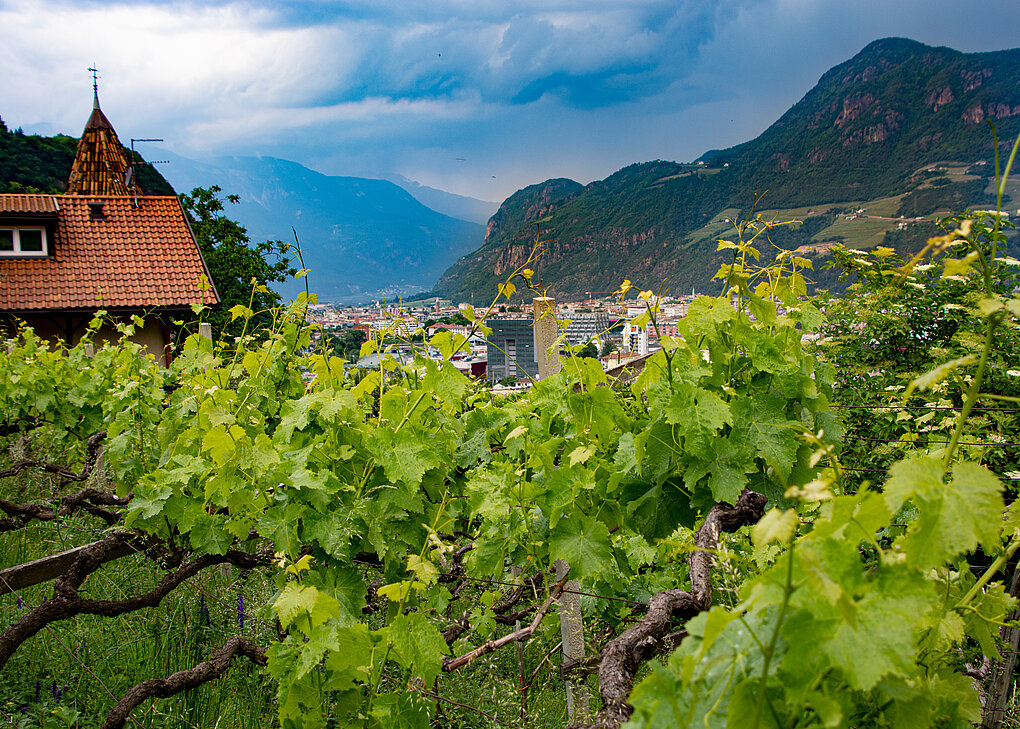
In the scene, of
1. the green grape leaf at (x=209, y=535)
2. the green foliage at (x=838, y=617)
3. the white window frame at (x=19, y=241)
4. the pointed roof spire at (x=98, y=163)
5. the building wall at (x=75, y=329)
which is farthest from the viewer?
the pointed roof spire at (x=98, y=163)

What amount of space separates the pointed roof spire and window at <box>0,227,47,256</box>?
846 cm

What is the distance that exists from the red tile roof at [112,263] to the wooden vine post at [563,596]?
12.8m

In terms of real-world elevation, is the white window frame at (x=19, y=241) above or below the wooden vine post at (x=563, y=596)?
above

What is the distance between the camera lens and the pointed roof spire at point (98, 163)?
69.4 feet

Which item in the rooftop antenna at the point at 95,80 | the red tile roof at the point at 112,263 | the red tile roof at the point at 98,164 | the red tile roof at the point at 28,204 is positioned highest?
the rooftop antenna at the point at 95,80

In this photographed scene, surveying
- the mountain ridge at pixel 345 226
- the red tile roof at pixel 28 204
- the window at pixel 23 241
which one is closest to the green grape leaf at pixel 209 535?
the mountain ridge at pixel 345 226

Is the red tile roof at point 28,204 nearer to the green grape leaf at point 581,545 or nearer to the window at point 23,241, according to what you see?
the window at point 23,241

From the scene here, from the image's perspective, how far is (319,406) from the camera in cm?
158

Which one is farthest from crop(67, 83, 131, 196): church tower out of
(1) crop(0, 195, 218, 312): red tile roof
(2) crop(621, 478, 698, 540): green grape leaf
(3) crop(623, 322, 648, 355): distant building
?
(2) crop(621, 478, 698, 540): green grape leaf

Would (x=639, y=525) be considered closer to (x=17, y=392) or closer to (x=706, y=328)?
(x=706, y=328)

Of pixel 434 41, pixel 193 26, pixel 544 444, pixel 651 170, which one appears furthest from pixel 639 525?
pixel 434 41

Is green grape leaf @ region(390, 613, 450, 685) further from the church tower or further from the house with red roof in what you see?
the church tower

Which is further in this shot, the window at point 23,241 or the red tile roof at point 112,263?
the window at point 23,241

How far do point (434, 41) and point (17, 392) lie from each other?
122228mm
